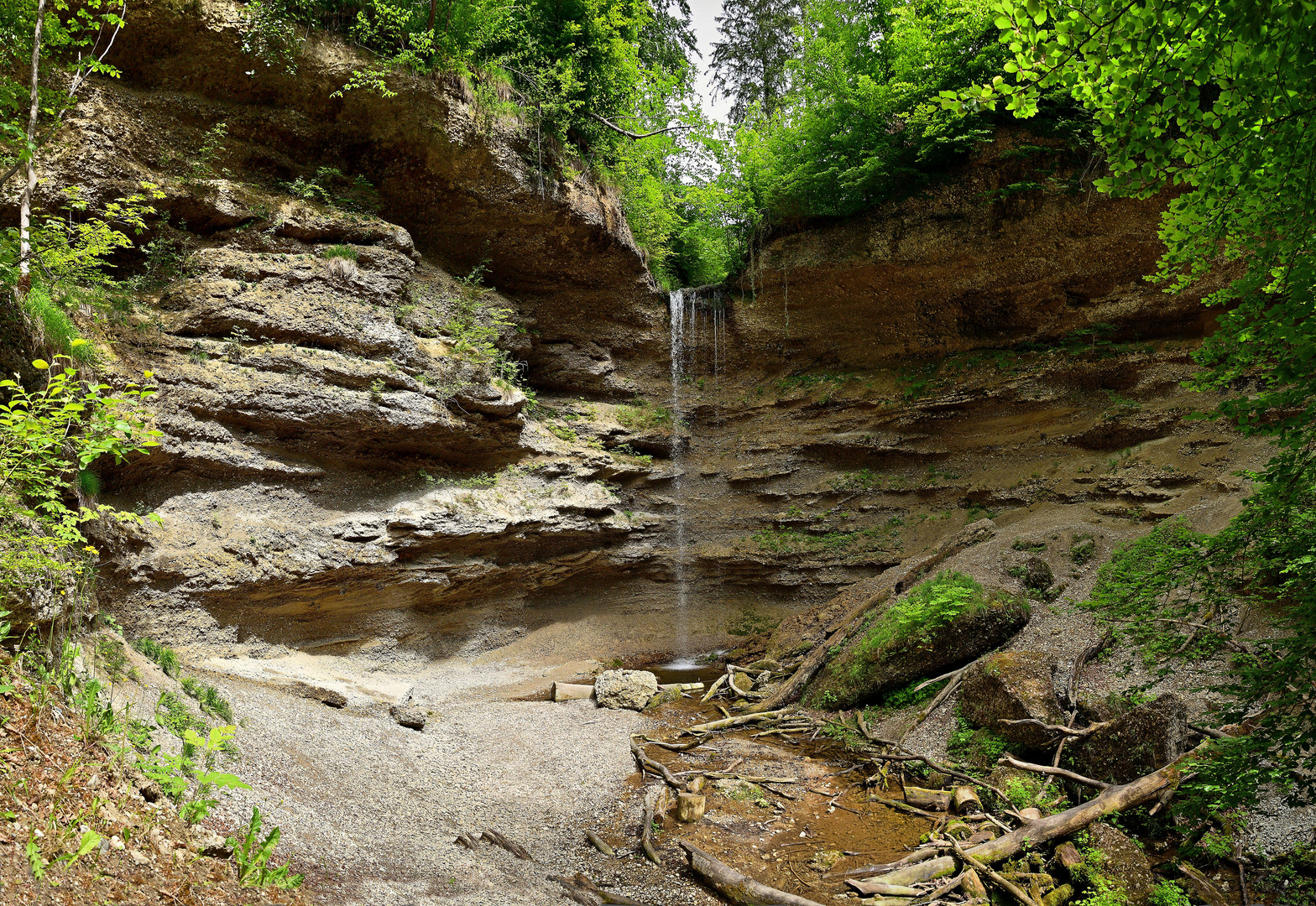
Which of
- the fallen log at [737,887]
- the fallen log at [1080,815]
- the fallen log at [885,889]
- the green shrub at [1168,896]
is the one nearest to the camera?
the green shrub at [1168,896]

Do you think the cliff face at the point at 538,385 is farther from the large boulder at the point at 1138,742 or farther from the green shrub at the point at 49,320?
the large boulder at the point at 1138,742

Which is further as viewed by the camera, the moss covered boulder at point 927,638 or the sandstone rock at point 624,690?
the sandstone rock at point 624,690

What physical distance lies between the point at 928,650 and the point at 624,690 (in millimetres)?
5490

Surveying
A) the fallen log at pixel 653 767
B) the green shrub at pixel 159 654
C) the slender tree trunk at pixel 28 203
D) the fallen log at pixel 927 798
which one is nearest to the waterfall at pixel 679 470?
the fallen log at pixel 653 767

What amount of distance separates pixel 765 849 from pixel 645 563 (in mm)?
10167

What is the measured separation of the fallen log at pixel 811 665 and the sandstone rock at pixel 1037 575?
8.07 feet

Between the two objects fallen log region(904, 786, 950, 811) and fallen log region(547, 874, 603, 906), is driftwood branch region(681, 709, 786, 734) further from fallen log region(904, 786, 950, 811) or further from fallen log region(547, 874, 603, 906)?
fallen log region(547, 874, 603, 906)

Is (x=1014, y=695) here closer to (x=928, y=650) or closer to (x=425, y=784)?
Answer: (x=928, y=650)

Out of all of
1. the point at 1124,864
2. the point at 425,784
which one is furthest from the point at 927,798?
the point at 425,784

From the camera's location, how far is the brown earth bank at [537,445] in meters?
8.06

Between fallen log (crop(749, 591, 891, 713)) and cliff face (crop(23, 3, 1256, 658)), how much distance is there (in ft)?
8.84

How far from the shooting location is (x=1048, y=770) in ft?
22.5

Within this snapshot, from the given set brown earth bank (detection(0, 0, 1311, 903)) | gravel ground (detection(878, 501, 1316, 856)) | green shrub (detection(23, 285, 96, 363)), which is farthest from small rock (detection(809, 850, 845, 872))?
green shrub (detection(23, 285, 96, 363))

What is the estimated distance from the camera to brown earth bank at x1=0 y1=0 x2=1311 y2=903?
806 cm
